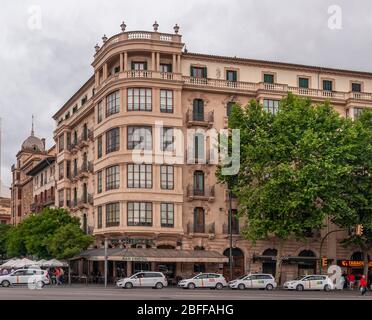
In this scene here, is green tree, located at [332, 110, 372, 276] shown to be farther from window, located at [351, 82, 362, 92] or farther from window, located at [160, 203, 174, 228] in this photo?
window, located at [160, 203, 174, 228]

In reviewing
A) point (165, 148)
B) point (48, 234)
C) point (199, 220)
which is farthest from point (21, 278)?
point (199, 220)

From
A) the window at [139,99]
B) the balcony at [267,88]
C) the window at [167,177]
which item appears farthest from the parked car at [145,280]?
the balcony at [267,88]

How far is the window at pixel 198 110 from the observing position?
58019 mm

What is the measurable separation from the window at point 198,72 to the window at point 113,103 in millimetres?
7380

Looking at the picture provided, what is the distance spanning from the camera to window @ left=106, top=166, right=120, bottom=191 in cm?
5581

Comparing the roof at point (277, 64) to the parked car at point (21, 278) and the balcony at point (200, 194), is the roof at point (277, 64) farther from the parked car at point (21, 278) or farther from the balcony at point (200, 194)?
the parked car at point (21, 278)

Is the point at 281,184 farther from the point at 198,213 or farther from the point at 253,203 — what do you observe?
the point at 198,213

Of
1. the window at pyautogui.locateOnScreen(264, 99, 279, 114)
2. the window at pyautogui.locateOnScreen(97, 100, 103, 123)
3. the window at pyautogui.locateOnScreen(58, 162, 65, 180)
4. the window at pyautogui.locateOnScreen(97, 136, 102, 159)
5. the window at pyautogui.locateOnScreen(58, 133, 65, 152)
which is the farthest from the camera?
the window at pyautogui.locateOnScreen(58, 133, 65, 152)

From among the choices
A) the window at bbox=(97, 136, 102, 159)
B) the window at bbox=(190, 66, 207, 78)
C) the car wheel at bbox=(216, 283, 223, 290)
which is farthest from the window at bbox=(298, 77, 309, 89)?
the car wheel at bbox=(216, 283, 223, 290)

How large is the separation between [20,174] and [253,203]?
7391 cm

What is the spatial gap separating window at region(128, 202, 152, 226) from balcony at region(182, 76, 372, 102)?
12016 mm

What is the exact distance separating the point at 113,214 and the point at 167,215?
4839mm

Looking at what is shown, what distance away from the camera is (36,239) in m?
65.0
